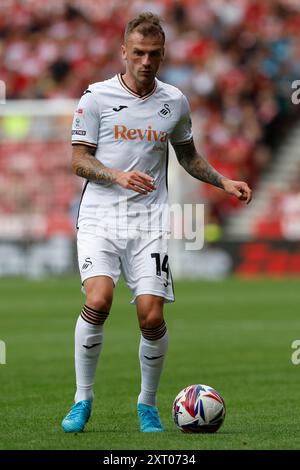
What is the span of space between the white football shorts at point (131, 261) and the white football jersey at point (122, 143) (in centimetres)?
9

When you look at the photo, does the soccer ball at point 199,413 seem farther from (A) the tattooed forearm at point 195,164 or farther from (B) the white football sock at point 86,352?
(A) the tattooed forearm at point 195,164

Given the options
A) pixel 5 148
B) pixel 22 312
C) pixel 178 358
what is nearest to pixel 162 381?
pixel 178 358

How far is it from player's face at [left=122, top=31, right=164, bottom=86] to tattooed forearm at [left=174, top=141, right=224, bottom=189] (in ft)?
2.13

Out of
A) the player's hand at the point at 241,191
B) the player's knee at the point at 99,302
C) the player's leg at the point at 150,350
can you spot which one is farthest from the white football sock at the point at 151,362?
the player's hand at the point at 241,191

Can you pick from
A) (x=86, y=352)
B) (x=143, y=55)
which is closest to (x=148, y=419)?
(x=86, y=352)

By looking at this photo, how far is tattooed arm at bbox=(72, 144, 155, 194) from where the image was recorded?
20.7ft

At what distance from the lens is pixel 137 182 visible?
20.6ft

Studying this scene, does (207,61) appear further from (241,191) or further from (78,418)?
(78,418)

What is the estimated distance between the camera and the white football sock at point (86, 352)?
6.60 meters

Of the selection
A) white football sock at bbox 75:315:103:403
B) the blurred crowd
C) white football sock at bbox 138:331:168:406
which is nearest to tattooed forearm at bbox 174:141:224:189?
white football sock at bbox 138:331:168:406

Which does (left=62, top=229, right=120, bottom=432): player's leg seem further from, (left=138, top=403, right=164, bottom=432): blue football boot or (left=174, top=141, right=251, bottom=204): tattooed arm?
(left=174, top=141, right=251, bottom=204): tattooed arm

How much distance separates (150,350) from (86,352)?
0.40m
